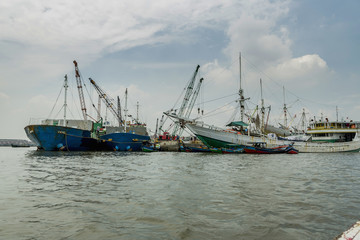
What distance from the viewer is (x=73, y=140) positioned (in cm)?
4659

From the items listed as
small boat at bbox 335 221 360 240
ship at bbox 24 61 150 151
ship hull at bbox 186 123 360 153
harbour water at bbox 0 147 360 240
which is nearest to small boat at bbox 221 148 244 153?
ship hull at bbox 186 123 360 153

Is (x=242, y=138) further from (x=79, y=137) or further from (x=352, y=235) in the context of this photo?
(x=352, y=235)

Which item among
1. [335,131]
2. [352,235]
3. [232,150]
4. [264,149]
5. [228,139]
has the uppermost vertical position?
[335,131]

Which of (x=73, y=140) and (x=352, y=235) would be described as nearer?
(x=352, y=235)

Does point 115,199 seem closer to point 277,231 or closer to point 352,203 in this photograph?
point 277,231

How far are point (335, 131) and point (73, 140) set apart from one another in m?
60.4

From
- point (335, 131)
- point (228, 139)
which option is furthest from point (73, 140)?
point (335, 131)

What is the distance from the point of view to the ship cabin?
5609 centimetres

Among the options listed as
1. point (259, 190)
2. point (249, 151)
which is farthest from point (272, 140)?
point (259, 190)

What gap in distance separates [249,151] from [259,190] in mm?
38035

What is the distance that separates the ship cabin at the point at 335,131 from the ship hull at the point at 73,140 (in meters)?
45.9

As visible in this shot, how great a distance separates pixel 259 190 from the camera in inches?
399

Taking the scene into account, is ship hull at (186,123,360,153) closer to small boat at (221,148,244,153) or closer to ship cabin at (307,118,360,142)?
small boat at (221,148,244,153)

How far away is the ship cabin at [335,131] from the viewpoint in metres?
56.1
